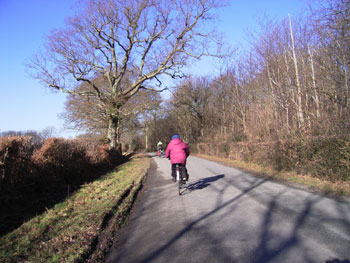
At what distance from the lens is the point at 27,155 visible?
8.70 meters

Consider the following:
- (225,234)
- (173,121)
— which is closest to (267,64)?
(225,234)

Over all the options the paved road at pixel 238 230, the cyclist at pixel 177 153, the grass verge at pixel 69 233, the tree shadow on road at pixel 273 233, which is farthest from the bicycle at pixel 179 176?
the tree shadow on road at pixel 273 233

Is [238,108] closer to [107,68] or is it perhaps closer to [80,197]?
[107,68]

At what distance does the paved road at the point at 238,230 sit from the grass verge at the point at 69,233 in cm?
34

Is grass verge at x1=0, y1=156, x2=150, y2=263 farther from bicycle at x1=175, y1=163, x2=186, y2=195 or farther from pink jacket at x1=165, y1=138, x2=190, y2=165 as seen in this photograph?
pink jacket at x1=165, y1=138, x2=190, y2=165

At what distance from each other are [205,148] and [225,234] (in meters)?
27.6

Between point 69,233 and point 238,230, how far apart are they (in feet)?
9.91

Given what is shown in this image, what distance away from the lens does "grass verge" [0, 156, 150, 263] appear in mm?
3752

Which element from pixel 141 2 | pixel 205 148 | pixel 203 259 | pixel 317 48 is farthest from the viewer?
pixel 205 148

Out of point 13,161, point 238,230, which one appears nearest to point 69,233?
point 238,230

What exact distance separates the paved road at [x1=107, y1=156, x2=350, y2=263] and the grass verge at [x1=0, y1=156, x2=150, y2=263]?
0.34 metres

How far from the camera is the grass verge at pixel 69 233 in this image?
12.3 ft

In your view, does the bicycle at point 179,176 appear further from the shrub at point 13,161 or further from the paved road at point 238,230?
the shrub at point 13,161

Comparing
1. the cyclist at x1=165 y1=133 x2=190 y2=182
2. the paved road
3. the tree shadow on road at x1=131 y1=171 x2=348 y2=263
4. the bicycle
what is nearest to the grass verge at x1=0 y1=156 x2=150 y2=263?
the paved road
